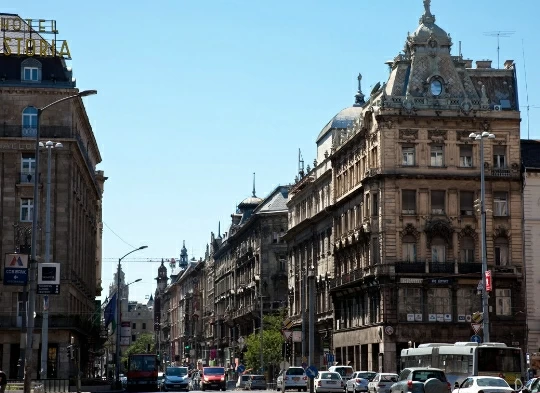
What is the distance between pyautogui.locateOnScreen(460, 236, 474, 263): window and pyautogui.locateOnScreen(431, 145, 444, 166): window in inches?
223

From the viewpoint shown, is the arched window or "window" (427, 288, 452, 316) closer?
"window" (427, 288, 452, 316)

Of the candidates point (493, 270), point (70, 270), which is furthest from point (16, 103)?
point (493, 270)

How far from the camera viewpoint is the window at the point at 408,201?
78562mm

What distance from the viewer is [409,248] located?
258ft

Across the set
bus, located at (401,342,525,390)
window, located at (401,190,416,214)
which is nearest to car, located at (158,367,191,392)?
window, located at (401,190,416,214)

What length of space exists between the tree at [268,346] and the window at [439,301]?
31.0 metres

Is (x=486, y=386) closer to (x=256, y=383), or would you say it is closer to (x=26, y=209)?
(x=26, y=209)

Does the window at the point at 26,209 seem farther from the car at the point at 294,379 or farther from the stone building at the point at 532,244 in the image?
the stone building at the point at 532,244

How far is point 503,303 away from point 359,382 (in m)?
19.8

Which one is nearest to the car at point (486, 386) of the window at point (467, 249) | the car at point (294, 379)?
the car at point (294, 379)

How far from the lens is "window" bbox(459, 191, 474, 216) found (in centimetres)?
7894

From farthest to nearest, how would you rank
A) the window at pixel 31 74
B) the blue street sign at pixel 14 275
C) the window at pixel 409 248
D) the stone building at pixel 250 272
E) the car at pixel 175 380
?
the stone building at pixel 250 272, the car at pixel 175 380, the window at pixel 31 74, the window at pixel 409 248, the blue street sign at pixel 14 275

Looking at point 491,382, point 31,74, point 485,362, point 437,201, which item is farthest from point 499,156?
point 491,382

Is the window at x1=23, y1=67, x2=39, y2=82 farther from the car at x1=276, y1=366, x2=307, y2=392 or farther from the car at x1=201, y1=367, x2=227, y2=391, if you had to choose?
the car at x1=276, y1=366, x2=307, y2=392
